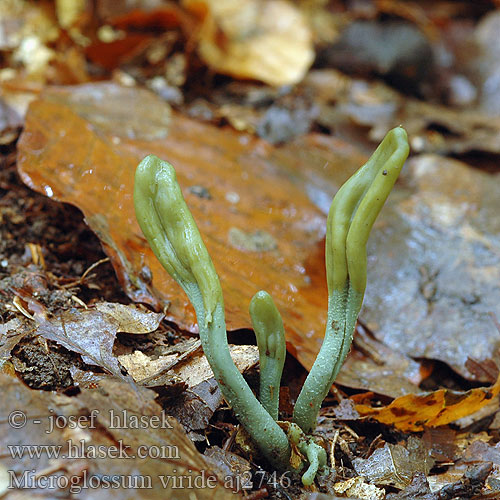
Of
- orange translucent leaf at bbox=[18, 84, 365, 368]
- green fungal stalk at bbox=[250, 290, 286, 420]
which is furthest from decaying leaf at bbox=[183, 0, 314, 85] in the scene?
green fungal stalk at bbox=[250, 290, 286, 420]

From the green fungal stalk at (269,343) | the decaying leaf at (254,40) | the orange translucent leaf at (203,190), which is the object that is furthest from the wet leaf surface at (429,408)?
the decaying leaf at (254,40)

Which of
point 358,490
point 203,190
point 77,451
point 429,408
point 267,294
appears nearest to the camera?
point 77,451

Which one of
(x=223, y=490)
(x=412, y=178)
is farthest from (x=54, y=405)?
(x=412, y=178)

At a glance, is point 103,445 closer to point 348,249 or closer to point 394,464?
point 348,249

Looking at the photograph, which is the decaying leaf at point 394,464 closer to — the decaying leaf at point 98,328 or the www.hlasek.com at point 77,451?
the www.hlasek.com at point 77,451

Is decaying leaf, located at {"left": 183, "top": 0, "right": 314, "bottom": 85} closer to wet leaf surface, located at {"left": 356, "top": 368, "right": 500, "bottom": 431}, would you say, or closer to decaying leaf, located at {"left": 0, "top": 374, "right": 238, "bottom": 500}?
wet leaf surface, located at {"left": 356, "top": 368, "right": 500, "bottom": 431}

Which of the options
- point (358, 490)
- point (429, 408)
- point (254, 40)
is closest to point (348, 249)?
point (358, 490)
